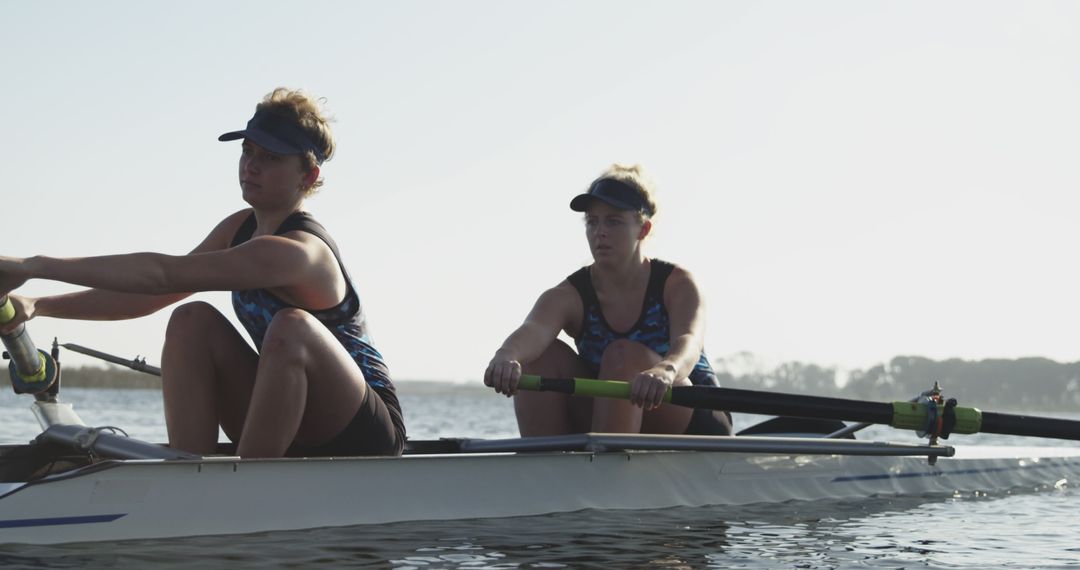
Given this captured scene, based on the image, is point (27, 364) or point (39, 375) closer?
point (27, 364)

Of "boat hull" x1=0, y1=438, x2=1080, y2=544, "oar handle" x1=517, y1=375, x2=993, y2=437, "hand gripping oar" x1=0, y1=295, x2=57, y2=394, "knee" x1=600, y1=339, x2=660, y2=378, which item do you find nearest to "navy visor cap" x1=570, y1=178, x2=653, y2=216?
"knee" x1=600, y1=339, x2=660, y2=378

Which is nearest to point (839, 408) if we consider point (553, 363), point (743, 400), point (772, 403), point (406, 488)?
point (772, 403)

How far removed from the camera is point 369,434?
5199 mm

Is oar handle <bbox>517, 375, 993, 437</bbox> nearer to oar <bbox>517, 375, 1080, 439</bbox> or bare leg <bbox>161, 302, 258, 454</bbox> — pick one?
oar <bbox>517, 375, 1080, 439</bbox>

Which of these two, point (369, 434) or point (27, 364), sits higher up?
point (27, 364)

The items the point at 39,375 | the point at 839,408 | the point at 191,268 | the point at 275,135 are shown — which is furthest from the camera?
the point at 839,408

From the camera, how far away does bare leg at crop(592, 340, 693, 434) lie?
6.22 m

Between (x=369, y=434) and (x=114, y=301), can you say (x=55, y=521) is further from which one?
(x=369, y=434)

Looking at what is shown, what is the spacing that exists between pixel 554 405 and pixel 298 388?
7.64 ft

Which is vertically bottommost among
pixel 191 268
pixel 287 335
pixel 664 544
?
pixel 664 544

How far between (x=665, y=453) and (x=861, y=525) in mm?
1087

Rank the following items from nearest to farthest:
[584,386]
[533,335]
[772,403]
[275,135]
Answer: [275,135]
[584,386]
[772,403]
[533,335]

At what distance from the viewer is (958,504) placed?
784 centimetres

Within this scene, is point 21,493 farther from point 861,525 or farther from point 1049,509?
point 1049,509
